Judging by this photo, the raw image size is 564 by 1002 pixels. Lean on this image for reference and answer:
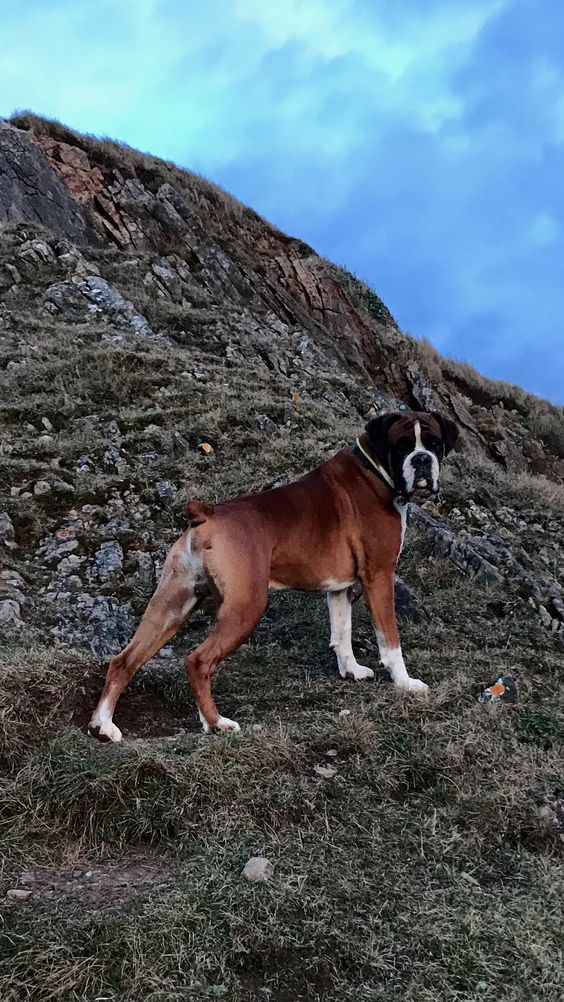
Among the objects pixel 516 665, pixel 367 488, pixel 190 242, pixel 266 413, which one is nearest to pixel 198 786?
pixel 367 488

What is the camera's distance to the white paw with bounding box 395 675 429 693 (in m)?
5.04

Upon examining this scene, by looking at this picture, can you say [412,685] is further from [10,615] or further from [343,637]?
[10,615]

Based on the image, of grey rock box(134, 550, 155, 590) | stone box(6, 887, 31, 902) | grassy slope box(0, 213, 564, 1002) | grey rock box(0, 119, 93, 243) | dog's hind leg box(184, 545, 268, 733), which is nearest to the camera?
grassy slope box(0, 213, 564, 1002)

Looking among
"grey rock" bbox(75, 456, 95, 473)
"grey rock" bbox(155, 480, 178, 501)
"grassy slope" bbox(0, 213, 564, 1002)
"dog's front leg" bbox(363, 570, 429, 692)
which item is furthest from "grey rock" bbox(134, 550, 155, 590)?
"dog's front leg" bbox(363, 570, 429, 692)

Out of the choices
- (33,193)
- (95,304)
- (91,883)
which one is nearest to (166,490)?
(91,883)

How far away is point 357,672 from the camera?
557cm

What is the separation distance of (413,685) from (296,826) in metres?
1.84

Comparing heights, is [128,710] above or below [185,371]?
below

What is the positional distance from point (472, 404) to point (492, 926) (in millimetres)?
25586

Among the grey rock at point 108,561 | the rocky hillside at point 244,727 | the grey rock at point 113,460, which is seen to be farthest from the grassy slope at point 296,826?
the grey rock at point 113,460

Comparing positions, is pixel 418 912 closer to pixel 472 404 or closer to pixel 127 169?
pixel 472 404

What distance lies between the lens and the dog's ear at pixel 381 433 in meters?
5.39

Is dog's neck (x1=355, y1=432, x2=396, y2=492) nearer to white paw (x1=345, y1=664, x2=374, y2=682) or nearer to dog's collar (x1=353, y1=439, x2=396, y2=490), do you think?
dog's collar (x1=353, y1=439, x2=396, y2=490)

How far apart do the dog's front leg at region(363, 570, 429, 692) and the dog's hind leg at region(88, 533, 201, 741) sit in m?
1.31
